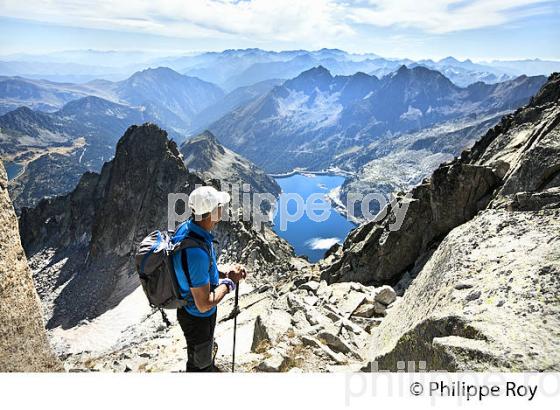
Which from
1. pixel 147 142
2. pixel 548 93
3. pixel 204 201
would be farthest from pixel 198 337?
pixel 147 142

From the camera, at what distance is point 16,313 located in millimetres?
7801

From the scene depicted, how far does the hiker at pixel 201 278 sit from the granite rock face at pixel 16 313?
334 centimetres

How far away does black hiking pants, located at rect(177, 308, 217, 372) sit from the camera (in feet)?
23.2

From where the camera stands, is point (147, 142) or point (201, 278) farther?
point (147, 142)

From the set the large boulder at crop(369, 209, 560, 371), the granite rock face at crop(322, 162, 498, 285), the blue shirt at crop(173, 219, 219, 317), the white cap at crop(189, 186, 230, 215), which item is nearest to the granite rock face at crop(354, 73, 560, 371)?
the large boulder at crop(369, 209, 560, 371)

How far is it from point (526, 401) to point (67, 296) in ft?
249

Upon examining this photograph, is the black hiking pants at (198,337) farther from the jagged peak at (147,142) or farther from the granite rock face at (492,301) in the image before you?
the jagged peak at (147,142)

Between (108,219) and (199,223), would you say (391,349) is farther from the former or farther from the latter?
(108,219)

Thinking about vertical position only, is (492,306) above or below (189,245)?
below

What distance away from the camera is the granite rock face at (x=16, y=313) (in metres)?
7.51

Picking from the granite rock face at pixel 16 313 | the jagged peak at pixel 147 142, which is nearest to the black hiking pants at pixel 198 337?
the granite rock face at pixel 16 313

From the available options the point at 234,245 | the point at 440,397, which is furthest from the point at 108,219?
the point at 440,397

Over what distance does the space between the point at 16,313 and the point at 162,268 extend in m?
3.82

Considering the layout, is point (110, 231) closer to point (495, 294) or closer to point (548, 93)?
point (548, 93)
